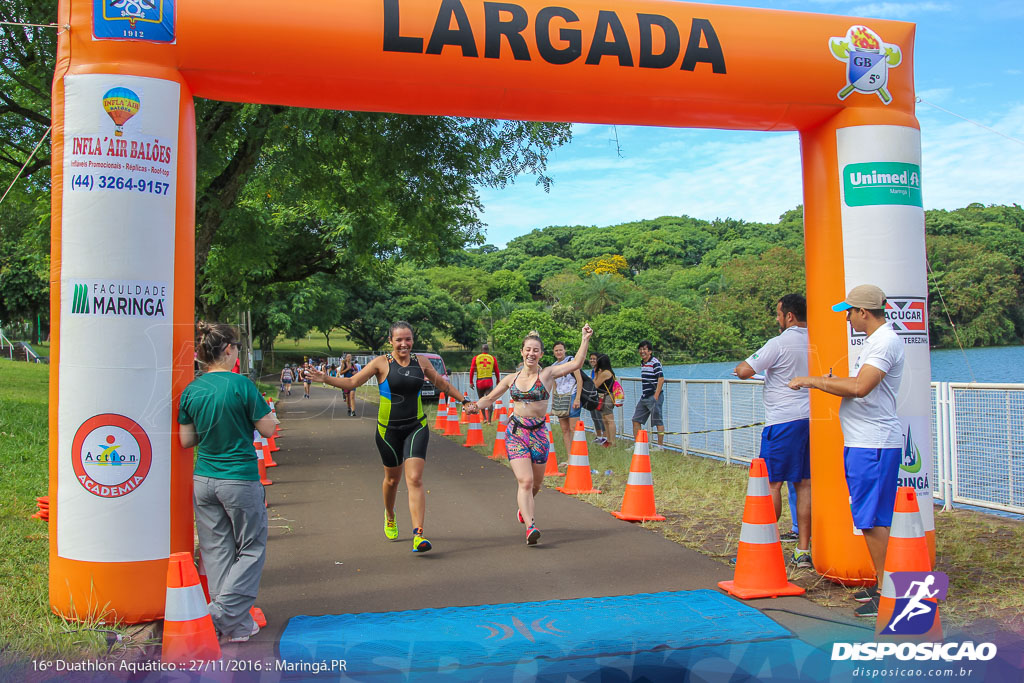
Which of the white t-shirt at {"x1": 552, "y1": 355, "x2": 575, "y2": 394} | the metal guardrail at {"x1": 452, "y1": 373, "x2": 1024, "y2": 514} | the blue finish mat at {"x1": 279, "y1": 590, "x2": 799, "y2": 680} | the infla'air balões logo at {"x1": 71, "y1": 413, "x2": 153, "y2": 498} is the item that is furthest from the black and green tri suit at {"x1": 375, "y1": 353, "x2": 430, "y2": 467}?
the white t-shirt at {"x1": 552, "y1": 355, "x2": 575, "y2": 394}

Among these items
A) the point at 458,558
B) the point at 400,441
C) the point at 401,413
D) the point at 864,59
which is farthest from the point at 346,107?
the point at 864,59

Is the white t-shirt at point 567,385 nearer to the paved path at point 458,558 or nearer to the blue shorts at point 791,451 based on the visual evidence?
the paved path at point 458,558

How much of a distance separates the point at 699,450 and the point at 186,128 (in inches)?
410

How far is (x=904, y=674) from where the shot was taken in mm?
3965

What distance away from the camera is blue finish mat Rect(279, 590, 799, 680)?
13.6 ft

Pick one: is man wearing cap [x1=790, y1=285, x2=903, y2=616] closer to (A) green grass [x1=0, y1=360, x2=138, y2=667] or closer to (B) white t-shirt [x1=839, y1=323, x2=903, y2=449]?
(B) white t-shirt [x1=839, y1=323, x2=903, y2=449]

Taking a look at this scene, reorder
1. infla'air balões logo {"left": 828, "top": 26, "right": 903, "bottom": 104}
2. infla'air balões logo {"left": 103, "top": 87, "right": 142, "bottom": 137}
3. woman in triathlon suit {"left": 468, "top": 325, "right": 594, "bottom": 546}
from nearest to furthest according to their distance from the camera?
1. infla'air balões logo {"left": 103, "top": 87, "right": 142, "bottom": 137}
2. infla'air balões logo {"left": 828, "top": 26, "right": 903, "bottom": 104}
3. woman in triathlon suit {"left": 468, "top": 325, "right": 594, "bottom": 546}

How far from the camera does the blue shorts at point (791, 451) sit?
636 centimetres

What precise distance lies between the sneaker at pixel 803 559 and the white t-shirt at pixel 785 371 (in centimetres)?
103

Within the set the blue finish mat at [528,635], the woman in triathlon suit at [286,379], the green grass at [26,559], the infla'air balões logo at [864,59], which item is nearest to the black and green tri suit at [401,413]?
the blue finish mat at [528,635]

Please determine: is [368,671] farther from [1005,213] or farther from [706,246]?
[706,246]

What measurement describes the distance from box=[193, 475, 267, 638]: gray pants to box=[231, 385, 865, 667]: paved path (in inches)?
9.9

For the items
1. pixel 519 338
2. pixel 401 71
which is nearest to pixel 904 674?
pixel 401 71

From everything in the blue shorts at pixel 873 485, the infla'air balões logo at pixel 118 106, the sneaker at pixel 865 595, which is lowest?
the sneaker at pixel 865 595
